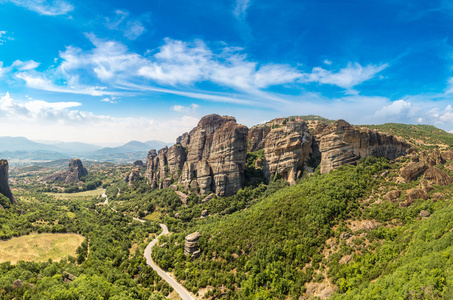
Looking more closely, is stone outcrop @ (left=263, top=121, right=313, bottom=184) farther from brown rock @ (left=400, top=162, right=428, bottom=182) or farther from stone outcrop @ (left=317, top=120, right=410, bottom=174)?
brown rock @ (left=400, top=162, right=428, bottom=182)

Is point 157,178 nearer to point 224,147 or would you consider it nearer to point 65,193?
point 224,147

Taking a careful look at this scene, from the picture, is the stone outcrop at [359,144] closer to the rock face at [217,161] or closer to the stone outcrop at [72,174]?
the rock face at [217,161]

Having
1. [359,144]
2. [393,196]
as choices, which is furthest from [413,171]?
[359,144]

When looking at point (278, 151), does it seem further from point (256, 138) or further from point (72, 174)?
point (72, 174)

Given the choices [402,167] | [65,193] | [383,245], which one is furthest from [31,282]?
[65,193]

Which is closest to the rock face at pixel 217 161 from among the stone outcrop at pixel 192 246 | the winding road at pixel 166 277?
the stone outcrop at pixel 192 246

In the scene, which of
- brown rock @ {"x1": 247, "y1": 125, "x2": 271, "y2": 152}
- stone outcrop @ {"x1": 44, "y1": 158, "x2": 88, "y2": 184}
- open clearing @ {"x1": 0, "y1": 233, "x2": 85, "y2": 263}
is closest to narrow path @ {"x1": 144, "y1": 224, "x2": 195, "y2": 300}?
open clearing @ {"x1": 0, "y1": 233, "x2": 85, "y2": 263}
